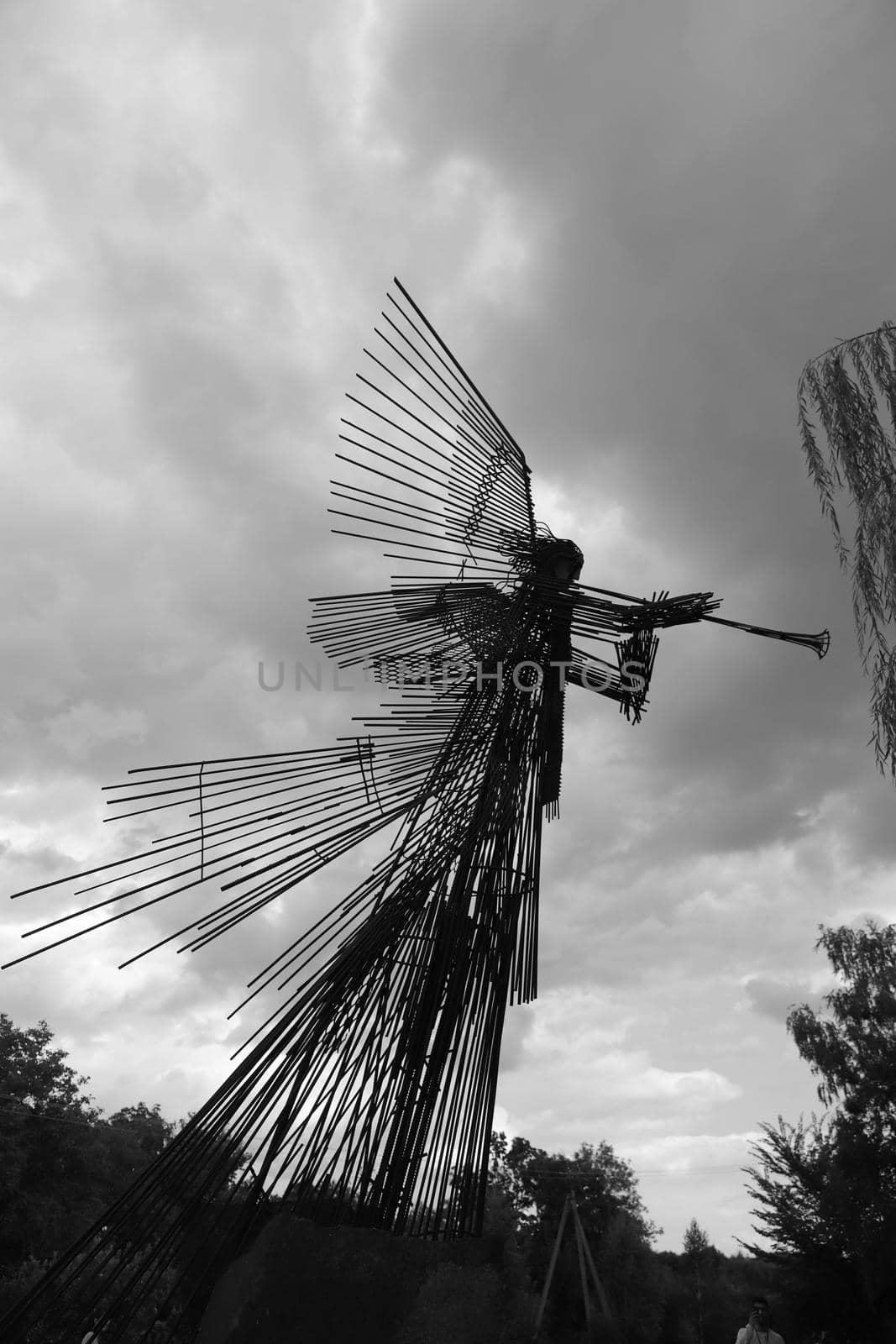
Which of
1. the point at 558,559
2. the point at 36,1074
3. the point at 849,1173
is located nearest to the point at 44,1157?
the point at 36,1074

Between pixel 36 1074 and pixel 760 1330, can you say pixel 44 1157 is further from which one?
pixel 760 1330

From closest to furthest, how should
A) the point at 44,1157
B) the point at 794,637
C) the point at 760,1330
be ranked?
the point at 794,637 → the point at 760,1330 → the point at 44,1157

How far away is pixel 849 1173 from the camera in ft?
→ 64.3

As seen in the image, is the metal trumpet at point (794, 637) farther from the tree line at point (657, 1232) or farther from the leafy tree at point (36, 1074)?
the leafy tree at point (36, 1074)

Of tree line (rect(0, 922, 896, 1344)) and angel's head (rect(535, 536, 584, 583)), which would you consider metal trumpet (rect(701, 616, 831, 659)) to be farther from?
tree line (rect(0, 922, 896, 1344))

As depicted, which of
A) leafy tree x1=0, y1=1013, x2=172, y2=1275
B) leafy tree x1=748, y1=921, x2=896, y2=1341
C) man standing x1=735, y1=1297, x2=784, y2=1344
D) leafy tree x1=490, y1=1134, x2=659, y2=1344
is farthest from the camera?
leafy tree x1=490, y1=1134, x2=659, y2=1344

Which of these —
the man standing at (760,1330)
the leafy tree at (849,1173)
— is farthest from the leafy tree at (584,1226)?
the man standing at (760,1330)

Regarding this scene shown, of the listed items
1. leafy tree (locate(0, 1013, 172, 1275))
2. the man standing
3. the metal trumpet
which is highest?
leafy tree (locate(0, 1013, 172, 1275))

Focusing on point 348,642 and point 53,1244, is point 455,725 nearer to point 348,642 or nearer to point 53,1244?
point 348,642

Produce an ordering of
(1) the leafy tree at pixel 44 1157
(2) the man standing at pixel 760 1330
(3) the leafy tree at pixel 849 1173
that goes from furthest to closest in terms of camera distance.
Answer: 1. (1) the leafy tree at pixel 44 1157
2. (3) the leafy tree at pixel 849 1173
3. (2) the man standing at pixel 760 1330

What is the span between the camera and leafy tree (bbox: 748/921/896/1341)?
18.9 m

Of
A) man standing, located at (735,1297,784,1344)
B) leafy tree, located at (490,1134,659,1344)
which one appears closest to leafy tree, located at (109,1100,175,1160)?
leafy tree, located at (490,1134,659,1344)

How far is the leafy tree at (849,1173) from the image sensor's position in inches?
744

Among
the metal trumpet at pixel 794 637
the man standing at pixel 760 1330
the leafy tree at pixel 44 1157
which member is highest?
the leafy tree at pixel 44 1157
